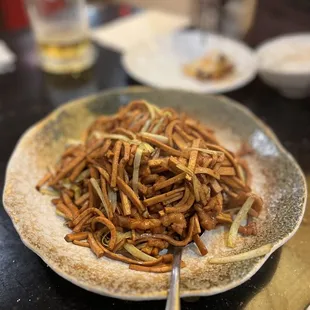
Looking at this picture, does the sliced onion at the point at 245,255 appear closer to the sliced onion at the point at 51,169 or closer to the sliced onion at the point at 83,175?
the sliced onion at the point at 83,175

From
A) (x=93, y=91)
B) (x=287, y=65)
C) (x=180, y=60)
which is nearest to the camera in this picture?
(x=287, y=65)

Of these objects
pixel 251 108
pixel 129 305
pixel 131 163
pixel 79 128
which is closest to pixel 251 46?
pixel 251 108

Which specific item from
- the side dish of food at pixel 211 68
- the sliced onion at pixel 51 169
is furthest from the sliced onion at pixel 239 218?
the side dish of food at pixel 211 68

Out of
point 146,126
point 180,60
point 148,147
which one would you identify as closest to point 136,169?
point 148,147

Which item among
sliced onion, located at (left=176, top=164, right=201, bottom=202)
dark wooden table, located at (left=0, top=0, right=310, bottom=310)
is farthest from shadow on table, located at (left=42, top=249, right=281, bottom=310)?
sliced onion, located at (left=176, top=164, right=201, bottom=202)

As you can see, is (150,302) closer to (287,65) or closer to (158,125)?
(158,125)

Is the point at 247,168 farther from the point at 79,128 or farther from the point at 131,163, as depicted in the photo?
the point at 79,128

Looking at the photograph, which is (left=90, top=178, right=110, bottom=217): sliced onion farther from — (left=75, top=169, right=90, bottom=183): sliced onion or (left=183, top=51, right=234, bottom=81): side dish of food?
(left=183, top=51, right=234, bottom=81): side dish of food
